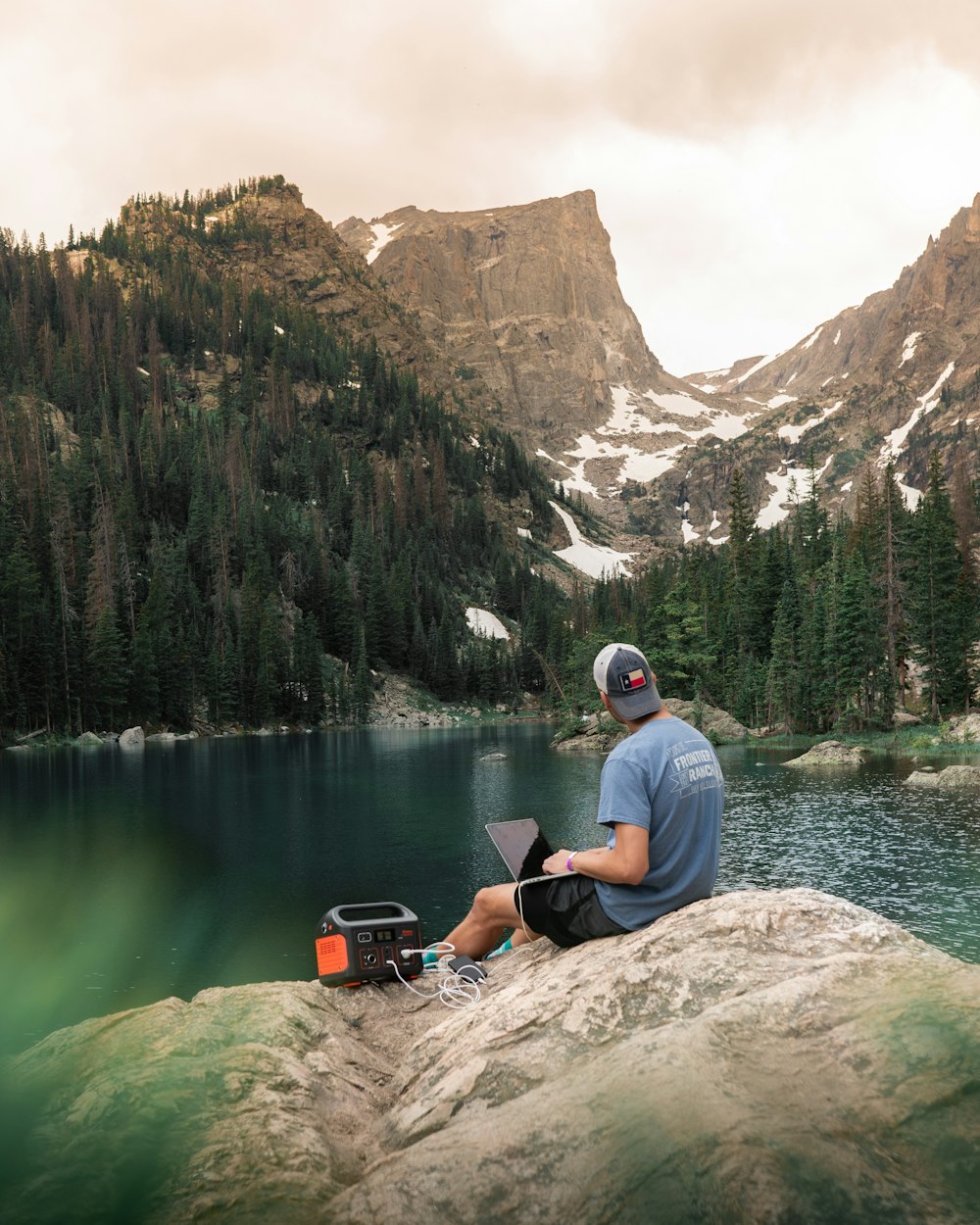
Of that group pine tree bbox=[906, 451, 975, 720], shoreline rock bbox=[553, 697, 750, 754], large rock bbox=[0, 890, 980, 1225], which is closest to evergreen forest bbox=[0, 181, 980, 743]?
pine tree bbox=[906, 451, 975, 720]

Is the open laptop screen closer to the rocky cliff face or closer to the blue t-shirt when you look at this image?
the blue t-shirt

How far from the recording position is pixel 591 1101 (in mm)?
3508

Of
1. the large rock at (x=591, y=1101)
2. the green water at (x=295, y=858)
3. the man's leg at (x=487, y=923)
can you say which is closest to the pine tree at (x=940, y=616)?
the green water at (x=295, y=858)

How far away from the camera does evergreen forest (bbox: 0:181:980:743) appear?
63.1 meters

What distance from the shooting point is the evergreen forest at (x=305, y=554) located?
207ft

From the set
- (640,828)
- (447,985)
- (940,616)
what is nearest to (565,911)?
(640,828)

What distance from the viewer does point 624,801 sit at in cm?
489

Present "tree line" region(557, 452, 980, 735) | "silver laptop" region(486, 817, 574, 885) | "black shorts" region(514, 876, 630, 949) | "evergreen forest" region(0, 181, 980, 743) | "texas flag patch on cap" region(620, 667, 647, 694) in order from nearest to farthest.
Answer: "texas flag patch on cap" region(620, 667, 647, 694)
"black shorts" region(514, 876, 630, 949)
"silver laptop" region(486, 817, 574, 885)
"tree line" region(557, 452, 980, 735)
"evergreen forest" region(0, 181, 980, 743)

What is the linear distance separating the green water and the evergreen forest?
921 inches

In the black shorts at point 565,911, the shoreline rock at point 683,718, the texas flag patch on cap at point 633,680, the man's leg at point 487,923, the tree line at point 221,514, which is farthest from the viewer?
the tree line at point 221,514

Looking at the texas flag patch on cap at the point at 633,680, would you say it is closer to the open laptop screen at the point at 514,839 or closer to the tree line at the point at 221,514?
the open laptop screen at the point at 514,839

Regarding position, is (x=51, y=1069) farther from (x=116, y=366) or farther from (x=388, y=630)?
(x=116, y=366)

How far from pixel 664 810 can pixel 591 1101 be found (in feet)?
5.94

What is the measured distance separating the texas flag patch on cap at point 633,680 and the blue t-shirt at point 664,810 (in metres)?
0.23
